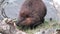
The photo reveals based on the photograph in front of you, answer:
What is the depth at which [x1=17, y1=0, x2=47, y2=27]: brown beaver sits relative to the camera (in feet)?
25.4

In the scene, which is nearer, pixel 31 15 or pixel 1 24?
pixel 1 24

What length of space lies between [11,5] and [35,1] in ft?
8.45

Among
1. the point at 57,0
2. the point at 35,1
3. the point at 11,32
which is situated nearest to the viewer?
the point at 11,32

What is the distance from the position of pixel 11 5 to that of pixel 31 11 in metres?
2.65

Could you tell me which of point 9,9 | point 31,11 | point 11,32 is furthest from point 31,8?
point 11,32

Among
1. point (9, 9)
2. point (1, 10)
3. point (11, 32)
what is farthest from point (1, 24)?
point (9, 9)

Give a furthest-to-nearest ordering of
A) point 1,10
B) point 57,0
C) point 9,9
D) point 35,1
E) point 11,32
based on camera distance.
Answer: point 9,9 < point 1,10 < point 35,1 < point 57,0 < point 11,32

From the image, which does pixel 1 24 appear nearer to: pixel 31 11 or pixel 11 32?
pixel 11 32

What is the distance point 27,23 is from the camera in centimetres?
Result: 773

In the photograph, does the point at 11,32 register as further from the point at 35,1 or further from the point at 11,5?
the point at 11,5

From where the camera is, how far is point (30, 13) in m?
7.78

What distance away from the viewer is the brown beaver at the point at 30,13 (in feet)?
25.4

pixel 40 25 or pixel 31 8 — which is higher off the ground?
pixel 31 8

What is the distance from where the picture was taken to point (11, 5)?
33.9ft
